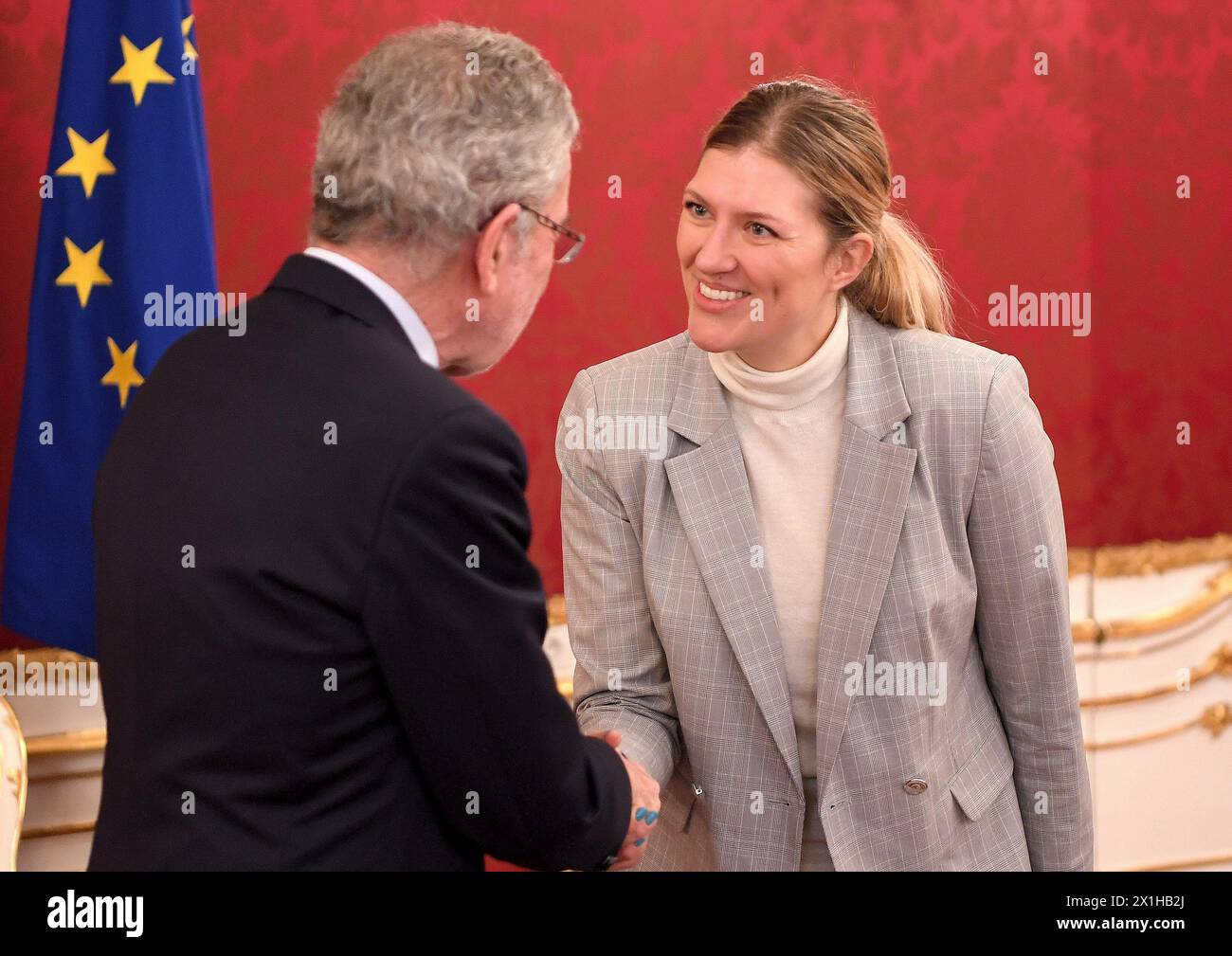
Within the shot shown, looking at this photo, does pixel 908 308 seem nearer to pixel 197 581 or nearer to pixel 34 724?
pixel 197 581

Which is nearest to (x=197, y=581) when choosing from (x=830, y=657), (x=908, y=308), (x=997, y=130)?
(x=830, y=657)

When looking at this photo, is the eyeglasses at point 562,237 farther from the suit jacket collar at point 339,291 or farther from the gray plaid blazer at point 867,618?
the gray plaid blazer at point 867,618

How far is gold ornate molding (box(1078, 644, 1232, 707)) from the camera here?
11.7ft

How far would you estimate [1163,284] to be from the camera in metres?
3.52

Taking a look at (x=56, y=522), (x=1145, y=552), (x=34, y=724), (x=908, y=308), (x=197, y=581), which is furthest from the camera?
(x=1145, y=552)

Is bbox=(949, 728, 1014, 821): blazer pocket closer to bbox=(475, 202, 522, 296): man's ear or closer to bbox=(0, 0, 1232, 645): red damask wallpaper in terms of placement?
bbox=(475, 202, 522, 296): man's ear

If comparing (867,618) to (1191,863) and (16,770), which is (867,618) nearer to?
(16,770)

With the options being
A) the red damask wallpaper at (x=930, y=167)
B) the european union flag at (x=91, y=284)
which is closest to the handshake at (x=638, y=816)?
the european union flag at (x=91, y=284)

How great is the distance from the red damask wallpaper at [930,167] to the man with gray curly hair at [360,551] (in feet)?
5.17

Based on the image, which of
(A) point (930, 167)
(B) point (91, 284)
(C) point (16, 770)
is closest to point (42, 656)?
(C) point (16, 770)

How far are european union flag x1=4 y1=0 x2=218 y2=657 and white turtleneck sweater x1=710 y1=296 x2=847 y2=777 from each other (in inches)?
46.8

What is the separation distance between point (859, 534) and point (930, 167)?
1732mm

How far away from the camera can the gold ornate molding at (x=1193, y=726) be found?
11.7 feet

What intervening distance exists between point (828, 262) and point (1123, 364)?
73.8 inches
